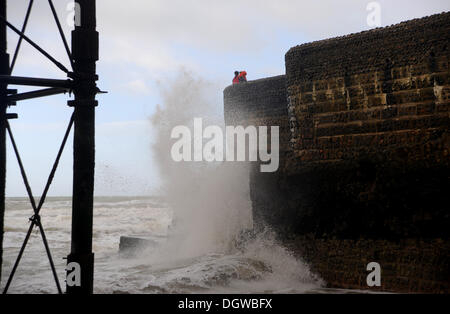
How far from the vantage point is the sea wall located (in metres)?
6.42

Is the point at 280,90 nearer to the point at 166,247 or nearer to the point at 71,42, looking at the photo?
the point at 166,247

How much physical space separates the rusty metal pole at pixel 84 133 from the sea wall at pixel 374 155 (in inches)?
163

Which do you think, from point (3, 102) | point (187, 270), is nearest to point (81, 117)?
point (3, 102)

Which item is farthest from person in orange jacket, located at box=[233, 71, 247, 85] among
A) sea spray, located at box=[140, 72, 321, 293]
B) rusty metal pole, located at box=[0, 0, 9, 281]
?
rusty metal pole, located at box=[0, 0, 9, 281]

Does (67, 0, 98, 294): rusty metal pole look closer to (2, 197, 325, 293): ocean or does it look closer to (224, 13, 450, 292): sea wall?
(2, 197, 325, 293): ocean

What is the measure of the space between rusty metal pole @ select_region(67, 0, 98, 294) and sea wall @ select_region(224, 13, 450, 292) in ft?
13.6

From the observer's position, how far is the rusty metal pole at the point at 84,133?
453 centimetres

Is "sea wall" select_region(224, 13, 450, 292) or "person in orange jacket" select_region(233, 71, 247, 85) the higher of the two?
"person in orange jacket" select_region(233, 71, 247, 85)

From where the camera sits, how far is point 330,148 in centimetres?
743

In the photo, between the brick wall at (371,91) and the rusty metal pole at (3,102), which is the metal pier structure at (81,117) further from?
the brick wall at (371,91)

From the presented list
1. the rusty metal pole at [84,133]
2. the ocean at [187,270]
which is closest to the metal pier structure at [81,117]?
the rusty metal pole at [84,133]
